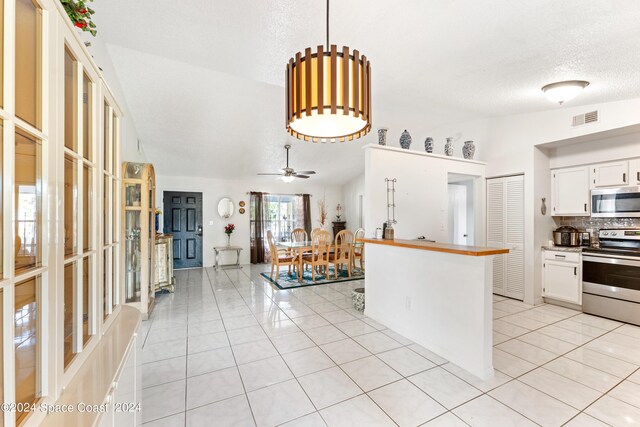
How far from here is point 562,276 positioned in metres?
4.04

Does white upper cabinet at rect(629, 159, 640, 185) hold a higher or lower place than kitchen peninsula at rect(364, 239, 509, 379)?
higher

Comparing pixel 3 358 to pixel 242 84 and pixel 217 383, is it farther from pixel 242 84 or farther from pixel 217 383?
pixel 242 84

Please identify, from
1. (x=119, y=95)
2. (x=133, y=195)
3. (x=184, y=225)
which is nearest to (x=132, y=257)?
(x=133, y=195)

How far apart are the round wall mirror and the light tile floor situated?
3.98 metres

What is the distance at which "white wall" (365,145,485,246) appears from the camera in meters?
3.66

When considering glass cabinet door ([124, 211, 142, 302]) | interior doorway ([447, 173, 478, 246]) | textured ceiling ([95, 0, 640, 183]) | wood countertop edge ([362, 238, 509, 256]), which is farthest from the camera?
interior doorway ([447, 173, 478, 246])

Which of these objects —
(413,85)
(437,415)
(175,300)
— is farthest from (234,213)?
(437,415)

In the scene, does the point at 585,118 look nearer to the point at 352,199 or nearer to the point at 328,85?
the point at 328,85

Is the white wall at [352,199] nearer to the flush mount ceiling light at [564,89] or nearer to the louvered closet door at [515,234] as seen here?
the louvered closet door at [515,234]

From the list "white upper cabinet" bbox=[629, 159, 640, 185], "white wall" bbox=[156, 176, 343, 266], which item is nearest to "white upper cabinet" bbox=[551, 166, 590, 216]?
"white upper cabinet" bbox=[629, 159, 640, 185]

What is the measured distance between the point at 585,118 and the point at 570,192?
1154 millimetres

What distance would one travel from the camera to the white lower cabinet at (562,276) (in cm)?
389

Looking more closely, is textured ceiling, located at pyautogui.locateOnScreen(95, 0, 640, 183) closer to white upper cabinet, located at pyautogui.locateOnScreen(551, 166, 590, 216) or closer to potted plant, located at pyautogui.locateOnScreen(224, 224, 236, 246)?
white upper cabinet, located at pyautogui.locateOnScreen(551, 166, 590, 216)

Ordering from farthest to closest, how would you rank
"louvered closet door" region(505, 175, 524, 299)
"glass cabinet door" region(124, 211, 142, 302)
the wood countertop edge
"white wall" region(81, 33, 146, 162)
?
"louvered closet door" region(505, 175, 524, 299) → "glass cabinet door" region(124, 211, 142, 302) → "white wall" region(81, 33, 146, 162) → the wood countertop edge
